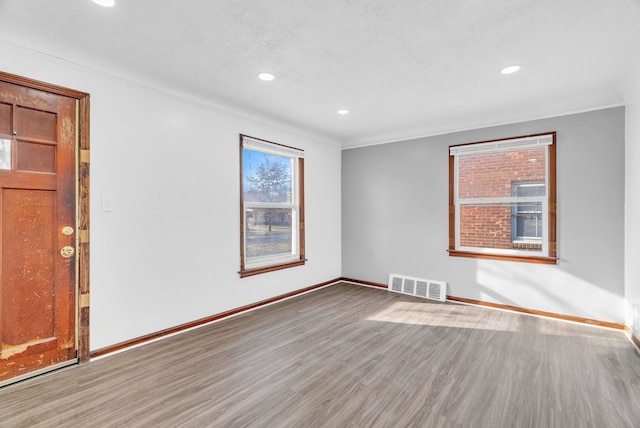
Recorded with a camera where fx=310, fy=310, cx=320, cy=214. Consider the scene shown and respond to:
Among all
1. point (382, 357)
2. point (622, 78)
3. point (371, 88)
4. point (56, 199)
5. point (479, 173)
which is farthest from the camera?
point (479, 173)

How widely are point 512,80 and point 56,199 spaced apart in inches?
160

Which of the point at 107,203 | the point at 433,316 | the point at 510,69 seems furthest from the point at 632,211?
the point at 107,203

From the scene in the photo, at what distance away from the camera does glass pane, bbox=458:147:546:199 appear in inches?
149

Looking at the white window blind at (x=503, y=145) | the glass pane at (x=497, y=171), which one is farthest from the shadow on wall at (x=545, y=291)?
the white window blind at (x=503, y=145)

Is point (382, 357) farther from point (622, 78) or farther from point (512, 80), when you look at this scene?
point (622, 78)

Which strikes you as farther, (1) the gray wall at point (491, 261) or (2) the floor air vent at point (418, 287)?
(2) the floor air vent at point (418, 287)

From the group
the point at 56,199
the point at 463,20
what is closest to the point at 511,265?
the point at 463,20

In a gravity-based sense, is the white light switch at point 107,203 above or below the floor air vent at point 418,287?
above

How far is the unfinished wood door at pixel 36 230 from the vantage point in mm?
2201

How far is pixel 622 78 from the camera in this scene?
2.85 m

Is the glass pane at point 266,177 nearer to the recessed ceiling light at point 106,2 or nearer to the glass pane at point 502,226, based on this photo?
the recessed ceiling light at point 106,2

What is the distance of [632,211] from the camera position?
9.82 ft

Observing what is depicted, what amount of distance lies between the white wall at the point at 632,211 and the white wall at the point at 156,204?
12.5ft

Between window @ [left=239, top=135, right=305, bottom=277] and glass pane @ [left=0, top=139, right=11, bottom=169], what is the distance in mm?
2008
